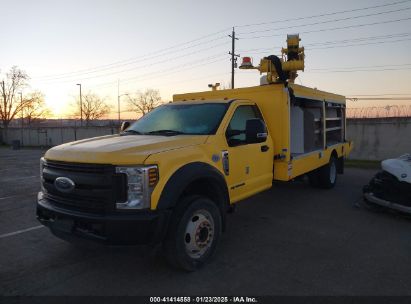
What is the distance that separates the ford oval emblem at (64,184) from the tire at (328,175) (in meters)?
6.48

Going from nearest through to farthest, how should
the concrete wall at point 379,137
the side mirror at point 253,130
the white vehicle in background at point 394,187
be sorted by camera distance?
the side mirror at point 253,130 < the white vehicle in background at point 394,187 < the concrete wall at point 379,137

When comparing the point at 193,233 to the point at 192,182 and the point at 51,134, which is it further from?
the point at 51,134

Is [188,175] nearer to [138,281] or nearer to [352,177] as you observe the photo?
[138,281]

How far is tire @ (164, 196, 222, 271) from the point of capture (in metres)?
3.74

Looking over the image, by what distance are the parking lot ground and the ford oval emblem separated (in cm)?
67

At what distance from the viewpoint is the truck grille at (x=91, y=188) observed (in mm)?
3486

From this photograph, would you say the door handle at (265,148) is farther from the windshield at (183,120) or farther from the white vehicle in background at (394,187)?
the white vehicle in background at (394,187)

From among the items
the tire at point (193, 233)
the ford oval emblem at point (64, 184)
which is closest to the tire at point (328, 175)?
the tire at point (193, 233)

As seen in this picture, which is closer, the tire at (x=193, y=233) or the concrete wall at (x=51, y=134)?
the tire at (x=193, y=233)

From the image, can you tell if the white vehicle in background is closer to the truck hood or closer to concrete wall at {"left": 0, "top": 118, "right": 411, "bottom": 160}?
the truck hood

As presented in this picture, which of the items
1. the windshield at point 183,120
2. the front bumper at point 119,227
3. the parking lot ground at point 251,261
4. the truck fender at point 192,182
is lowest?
the parking lot ground at point 251,261

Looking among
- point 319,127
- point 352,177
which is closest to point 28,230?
point 319,127

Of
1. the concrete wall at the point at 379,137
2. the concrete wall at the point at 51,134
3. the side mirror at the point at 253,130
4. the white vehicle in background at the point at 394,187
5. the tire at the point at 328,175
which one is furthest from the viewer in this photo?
the concrete wall at the point at 51,134

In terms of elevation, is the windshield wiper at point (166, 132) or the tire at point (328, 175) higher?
the windshield wiper at point (166, 132)
